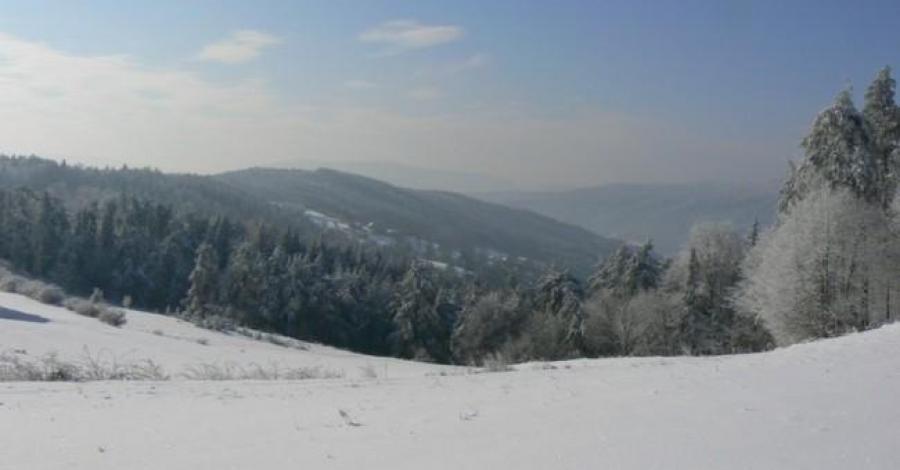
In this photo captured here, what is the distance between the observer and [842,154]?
3753cm

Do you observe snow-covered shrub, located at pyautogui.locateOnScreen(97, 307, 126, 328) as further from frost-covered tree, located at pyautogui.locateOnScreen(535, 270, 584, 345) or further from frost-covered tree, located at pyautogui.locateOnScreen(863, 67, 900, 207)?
frost-covered tree, located at pyautogui.locateOnScreen(863, 67, 900, 207)

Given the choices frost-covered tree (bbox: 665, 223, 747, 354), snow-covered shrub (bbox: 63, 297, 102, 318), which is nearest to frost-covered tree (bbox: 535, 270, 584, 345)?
frost-covered tree (bbox: 665, 223, 747, 354)

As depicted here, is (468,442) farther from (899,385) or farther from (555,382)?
(899,385)

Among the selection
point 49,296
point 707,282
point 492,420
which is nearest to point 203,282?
point 49,296

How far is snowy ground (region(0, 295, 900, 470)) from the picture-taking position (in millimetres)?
6848

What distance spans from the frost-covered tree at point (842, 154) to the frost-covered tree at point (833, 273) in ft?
11.8

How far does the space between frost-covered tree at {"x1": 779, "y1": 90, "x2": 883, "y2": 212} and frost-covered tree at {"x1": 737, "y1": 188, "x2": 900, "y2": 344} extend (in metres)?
3.58

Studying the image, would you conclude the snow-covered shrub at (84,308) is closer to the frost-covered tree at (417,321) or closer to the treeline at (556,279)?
the treeline at (556,279)

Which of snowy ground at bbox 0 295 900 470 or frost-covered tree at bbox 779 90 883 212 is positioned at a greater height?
frost-covered tree at bbox 779 90 883 212

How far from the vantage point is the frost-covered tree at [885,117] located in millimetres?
41463

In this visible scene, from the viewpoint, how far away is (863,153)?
37.0m

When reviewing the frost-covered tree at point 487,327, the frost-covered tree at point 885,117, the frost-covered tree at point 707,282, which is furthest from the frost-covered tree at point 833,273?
the frost-covered tree at point 487,327

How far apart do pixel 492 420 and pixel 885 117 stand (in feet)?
136

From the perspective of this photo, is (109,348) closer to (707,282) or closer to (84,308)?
(84,308)
